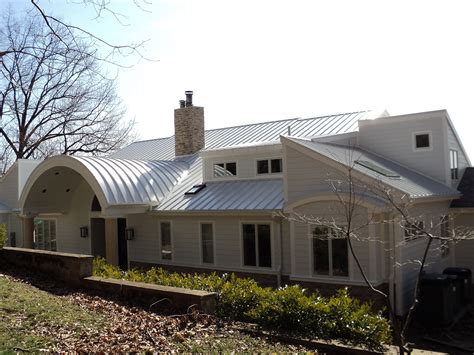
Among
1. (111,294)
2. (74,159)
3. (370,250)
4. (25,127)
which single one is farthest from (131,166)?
(25,127)

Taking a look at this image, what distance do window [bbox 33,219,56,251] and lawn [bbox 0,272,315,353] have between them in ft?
48.6

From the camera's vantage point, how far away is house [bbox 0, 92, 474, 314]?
13711 mm

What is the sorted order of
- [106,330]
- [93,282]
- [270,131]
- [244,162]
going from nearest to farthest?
[106,330] < [93,282] < [244,162] < [270,131]

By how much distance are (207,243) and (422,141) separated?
8929 mm

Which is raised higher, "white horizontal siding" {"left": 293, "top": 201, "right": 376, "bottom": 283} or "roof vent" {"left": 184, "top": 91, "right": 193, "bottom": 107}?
"roof vent" {"left": 184, "top": 91, "right": 193, "bottom": 107}

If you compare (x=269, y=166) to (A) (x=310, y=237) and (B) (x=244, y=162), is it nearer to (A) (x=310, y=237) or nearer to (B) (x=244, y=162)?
(B) (x=244, y=162)

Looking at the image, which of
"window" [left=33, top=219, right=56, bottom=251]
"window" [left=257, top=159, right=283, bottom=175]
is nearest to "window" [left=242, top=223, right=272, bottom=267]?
"window" [left=257, top=159, right=283, bottom=175]

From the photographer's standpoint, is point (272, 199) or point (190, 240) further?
point (190, 240)

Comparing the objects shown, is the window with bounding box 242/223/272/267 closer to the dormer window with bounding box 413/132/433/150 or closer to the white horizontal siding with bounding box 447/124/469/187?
the dormer window with bounding box 413/132/433/150

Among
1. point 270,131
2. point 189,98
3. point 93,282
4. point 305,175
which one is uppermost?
point 189,98

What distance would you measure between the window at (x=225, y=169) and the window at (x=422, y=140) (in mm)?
7010

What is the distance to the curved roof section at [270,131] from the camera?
67.3 feet

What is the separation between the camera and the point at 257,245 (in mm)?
16125

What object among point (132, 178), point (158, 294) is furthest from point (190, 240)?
point (158, 294)
